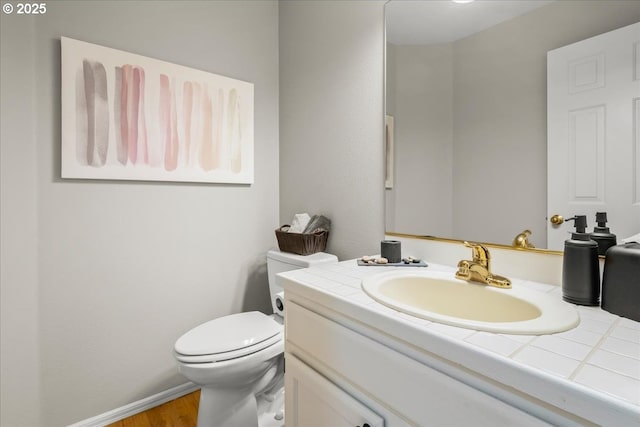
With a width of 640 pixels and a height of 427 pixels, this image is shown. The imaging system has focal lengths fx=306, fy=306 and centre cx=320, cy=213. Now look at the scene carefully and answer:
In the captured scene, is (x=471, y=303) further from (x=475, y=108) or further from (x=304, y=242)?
(x=304, y=242)

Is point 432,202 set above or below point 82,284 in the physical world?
above

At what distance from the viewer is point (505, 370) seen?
48 cm

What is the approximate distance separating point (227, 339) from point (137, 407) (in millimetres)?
759

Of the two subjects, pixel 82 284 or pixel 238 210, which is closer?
pixel 82 284

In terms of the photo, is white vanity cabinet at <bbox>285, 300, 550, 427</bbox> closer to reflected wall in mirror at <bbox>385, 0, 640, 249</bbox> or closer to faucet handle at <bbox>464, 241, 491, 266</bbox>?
faucet handle at <bbox>464, 241, 491, 266</bbox>

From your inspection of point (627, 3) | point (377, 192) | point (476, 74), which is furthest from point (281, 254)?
point (627, 3)

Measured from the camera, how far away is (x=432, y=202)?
49.3 inches

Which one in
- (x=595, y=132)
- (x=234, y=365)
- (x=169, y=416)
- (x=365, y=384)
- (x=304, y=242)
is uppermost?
(x=595, y=132)

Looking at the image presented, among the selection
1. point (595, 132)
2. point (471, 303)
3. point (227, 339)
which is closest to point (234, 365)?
point (227, 339)

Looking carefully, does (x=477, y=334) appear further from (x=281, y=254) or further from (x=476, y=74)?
(x=281, y=254)


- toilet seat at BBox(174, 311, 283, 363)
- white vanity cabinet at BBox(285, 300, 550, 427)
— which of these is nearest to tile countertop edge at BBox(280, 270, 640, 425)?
white vanity cabinet at BBox(285, 300, 550, 427)

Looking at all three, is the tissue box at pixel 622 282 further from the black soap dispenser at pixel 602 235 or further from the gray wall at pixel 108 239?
the gray wall at pixel 108 239

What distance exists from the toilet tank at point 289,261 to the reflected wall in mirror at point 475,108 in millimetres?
393

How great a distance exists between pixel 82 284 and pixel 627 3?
7.22 feet
